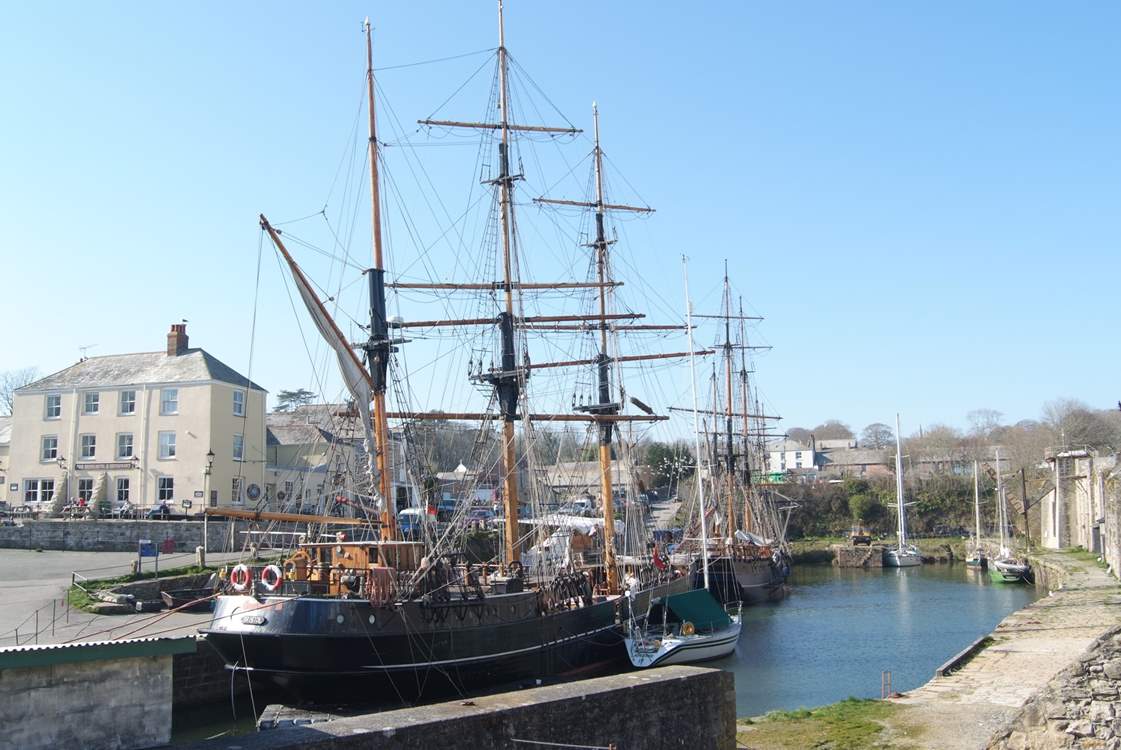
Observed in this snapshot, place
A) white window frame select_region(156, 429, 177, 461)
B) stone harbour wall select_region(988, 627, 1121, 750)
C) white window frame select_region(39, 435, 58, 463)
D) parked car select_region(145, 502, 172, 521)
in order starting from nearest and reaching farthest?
stone harbour wall select_region(988, 627, 1121, 750), parked car select_region(145, 502, 172, 521), white window frame select_region(156, 429, 177, 461), white window frame select_region(39, 435, 58, 463)

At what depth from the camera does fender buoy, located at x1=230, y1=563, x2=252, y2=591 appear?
23734 mm

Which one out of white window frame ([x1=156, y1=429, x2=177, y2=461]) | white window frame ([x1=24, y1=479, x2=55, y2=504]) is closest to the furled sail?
white window frame ([x1=156, y1=429, x2=177, y2=461])

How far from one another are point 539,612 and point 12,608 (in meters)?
14.5

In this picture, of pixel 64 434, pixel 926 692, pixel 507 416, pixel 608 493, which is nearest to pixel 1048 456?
pixel 608 493

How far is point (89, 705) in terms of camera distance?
11.3 meters

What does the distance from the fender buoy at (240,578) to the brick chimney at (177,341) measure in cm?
3052

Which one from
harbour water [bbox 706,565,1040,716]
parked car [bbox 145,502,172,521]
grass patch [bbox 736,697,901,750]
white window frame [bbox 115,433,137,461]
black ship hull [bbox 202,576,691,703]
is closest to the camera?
grass patch [bbox 736,697,901,750]

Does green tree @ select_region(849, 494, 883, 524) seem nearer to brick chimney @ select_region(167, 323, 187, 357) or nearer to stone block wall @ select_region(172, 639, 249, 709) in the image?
brick chimney @ select_region(167, 323, 187, 357)

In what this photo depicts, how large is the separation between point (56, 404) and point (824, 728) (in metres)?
44.9

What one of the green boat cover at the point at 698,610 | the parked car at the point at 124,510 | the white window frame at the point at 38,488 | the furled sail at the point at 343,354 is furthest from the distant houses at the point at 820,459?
the furled sail at the point at 343,354

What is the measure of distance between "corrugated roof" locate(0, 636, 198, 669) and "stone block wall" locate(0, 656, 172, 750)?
4.0 inches

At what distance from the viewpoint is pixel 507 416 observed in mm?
36781

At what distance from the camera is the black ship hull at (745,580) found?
181ft

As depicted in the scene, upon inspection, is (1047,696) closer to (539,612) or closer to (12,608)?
(539,612)
